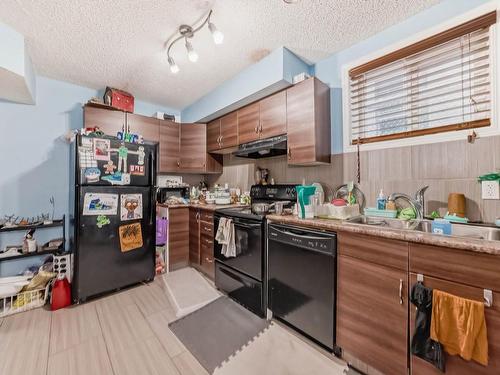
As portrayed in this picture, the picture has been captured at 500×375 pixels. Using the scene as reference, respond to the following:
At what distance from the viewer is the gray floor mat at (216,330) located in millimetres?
1566

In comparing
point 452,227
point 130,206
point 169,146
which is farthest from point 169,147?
point 452,227

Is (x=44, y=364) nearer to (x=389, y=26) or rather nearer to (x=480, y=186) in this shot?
(x=480, y=186)

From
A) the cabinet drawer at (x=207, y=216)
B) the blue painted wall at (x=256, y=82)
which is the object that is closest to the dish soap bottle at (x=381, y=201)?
the blue painted wall at (x=256, y=82)

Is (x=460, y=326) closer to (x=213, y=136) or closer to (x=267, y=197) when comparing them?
(x=267, y=197)

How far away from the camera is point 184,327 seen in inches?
72.6

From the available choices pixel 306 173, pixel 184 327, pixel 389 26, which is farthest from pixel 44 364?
pixel 389 26

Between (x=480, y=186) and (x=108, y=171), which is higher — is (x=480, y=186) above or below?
below

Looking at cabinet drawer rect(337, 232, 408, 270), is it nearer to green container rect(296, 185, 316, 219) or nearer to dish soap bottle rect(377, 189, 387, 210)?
green container rect(296, 185, 316, 219)

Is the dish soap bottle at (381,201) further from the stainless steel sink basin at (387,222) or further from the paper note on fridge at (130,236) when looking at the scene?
the paper note on fridge at (130,236)

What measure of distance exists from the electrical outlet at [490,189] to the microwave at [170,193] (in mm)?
3400

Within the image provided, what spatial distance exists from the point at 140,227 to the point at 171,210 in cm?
49

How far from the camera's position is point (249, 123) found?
2637 mm

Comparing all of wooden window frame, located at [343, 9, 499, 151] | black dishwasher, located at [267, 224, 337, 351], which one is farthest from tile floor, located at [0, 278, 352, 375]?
wooden window frame, located at [343, 9, 499, 151]

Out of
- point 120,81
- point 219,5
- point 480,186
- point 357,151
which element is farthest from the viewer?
point 120,81
